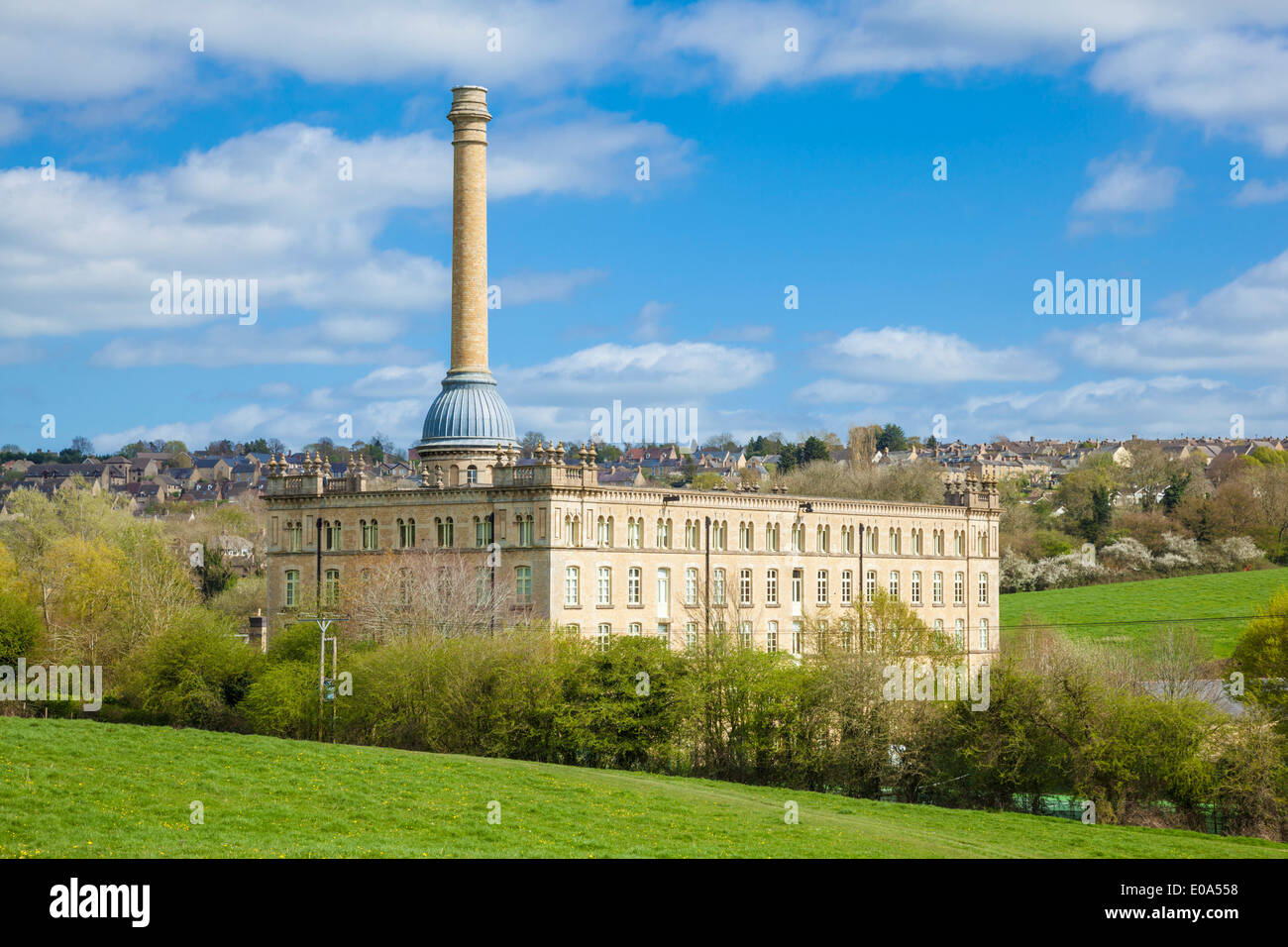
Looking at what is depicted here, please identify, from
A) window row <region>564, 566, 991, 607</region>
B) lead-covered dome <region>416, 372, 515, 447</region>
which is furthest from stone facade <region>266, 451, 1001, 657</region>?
lead-covered dome <region>416, 372, 515, 447</region>

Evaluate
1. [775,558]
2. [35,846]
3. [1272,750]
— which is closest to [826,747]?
[1272,750]

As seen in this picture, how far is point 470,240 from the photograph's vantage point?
7562 centimetres

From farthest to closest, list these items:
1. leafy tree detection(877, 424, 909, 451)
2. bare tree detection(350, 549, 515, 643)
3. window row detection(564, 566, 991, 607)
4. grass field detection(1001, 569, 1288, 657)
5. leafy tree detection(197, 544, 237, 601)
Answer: leafy tree detection(877, 424, 909, 451), leafy tree detection(197, 544, 237, 601), grass field detection(1001, 569, 1288, 657), window row detection(564, 566, 991, 607), bare tree detection(350, 549, 515, 643)

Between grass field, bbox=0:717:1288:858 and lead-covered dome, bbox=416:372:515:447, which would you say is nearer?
grass field, bbox=0:717:1288:858

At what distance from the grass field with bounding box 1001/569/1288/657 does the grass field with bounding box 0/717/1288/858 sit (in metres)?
52.9

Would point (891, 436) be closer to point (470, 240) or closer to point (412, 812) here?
point (470, 240)

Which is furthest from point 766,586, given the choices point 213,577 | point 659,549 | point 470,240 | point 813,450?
point 813,450

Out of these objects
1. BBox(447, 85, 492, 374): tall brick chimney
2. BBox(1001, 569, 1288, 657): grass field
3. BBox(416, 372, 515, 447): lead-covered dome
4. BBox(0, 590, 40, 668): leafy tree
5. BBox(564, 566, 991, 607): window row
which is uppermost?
BBox(447, 85, 492, 374): tall brick chimney

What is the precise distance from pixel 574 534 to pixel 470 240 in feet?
58.6

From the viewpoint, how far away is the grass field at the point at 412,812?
3038 centimetres

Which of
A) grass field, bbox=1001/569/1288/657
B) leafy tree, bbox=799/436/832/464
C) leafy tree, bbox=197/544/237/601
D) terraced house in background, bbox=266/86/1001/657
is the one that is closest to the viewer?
terraced house in background, bbox=266/86/1001/657

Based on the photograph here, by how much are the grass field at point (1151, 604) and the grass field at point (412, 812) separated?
52.9 meters

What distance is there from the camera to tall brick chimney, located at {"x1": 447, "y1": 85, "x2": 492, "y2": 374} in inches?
2972

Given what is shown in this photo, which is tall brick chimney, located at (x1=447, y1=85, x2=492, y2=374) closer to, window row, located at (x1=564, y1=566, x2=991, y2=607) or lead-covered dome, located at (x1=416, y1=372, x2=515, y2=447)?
lead-covered dome, located at (x1=416, y1=372, x2=515, y2=447)
